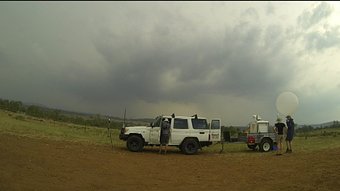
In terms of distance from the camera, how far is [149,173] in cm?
1248

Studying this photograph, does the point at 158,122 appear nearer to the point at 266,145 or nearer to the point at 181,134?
the point at 181,134

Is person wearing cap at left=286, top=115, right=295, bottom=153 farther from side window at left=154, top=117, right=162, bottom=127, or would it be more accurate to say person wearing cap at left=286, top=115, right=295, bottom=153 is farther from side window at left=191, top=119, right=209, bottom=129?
side window at left=154, top=117, right=162, bottom=127

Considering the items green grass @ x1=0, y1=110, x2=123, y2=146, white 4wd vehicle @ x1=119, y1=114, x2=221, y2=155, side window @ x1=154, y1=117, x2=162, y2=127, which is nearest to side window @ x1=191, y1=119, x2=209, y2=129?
white 4wd vehicle @ x1=119, y1=114, x2=221, y2=155

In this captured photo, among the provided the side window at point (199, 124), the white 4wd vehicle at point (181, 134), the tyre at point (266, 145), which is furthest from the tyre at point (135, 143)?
the tyre at point (266, 145)

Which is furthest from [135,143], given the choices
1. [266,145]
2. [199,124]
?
[266,145]

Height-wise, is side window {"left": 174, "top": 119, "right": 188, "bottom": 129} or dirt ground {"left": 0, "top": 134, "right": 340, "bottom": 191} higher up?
side window {"left": 174, "top": 119, "right": 188, "bottom": 129}

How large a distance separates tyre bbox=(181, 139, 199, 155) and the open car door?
993 mm

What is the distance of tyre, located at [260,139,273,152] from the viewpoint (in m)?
20.5

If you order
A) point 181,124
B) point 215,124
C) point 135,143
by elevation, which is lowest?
point 135,143

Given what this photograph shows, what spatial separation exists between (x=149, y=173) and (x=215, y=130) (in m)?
8.07

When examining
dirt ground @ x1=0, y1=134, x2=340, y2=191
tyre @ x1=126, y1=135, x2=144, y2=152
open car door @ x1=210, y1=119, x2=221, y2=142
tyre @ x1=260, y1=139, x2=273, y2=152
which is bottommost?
dirt ground @ x1=0, y1=134, x2=340, y2=191

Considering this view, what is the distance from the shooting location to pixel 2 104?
57844mm

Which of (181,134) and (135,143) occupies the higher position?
(181,134)

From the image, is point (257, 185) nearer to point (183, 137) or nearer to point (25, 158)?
point (25, 158)
